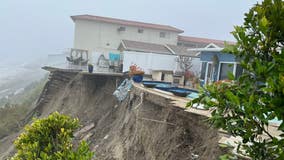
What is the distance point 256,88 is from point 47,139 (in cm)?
297

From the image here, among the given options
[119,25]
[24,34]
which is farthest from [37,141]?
[24,34]

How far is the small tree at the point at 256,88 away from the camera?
1.76 m

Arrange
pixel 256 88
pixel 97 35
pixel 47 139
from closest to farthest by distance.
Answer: pixel 256 88 < pixel 47 139 < pixel 97 35

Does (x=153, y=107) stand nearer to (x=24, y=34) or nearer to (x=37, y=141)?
(x=37, y=141)

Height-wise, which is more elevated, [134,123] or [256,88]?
[256,88]

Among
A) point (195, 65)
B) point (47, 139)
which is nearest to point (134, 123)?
point (47, 139)

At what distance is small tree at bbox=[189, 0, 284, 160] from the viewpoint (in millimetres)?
1761

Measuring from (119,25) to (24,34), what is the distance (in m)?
180

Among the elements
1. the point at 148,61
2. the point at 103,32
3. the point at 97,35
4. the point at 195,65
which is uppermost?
the point at 103,32

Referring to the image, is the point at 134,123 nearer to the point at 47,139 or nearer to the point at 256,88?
the point at 47,139

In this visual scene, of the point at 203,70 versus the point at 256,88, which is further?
the point at 203,70

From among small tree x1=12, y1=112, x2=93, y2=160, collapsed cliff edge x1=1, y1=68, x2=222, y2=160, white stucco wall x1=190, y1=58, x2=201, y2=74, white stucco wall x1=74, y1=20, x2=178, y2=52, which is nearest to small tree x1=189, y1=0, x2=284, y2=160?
collapsed cliff edge x1=1, y1=68, x2=222, y2=160

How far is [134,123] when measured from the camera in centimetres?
962

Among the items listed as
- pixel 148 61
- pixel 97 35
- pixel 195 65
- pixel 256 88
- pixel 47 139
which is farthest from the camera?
pixel 97 35
